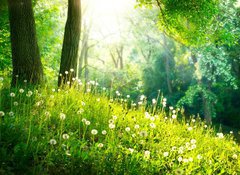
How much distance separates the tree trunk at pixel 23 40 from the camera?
31.1 feet

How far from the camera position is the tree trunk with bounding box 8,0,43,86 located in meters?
9.48

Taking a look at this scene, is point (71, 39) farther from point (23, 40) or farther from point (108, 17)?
point (108, 17)

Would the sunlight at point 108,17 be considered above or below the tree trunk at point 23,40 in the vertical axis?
above

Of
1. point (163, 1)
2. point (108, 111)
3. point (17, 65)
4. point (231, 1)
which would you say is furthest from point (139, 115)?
point (231, 1)

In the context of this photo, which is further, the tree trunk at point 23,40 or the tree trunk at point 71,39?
the tree trunk at point 71,39

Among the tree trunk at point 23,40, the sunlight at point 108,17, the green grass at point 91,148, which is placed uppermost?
the sunlight at point 108,17

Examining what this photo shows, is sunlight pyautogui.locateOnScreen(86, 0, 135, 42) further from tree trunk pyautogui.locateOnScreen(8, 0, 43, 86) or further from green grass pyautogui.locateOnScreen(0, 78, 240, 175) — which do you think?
green grass pyautogui.locateOnScreen(0, 78, 240, 175)

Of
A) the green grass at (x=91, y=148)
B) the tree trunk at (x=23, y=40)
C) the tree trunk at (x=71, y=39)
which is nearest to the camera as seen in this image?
the green grass at (x=91, y=148)

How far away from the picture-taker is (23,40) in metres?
9.56

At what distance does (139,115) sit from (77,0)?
5197 millimetres

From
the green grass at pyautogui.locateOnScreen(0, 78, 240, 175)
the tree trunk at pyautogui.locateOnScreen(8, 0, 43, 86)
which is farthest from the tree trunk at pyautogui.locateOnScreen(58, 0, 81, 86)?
the green grass at pyautogui.locateOnScreen(0, 78, 240, 175)

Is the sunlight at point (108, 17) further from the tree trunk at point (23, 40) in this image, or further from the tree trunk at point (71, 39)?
the tree trunk at point (23, 40)

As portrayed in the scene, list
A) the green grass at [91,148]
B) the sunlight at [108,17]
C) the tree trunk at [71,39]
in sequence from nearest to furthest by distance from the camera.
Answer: the green grass at [91,148] < the tree trunk at [71,39] < the sunlight at [108,17]

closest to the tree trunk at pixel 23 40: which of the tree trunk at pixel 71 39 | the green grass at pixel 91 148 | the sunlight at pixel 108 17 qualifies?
the tree trunk at pixel 71 39
